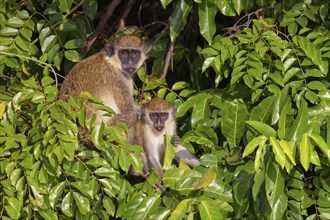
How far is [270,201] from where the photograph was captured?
405 centimetres

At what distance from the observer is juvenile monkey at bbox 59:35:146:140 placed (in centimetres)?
570

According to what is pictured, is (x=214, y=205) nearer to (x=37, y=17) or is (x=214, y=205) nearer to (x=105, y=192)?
(x=105, y=192)

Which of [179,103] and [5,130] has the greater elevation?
[5,130]

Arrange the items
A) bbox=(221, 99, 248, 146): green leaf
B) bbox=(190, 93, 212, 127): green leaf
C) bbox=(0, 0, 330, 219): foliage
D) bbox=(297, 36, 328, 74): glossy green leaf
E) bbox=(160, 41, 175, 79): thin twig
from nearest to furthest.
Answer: bbox=(0, 0, 330, 219): foliage, bbox=(221, 99, 248, 146): green leaf, bbox=(297, 36, 328, 74): glossy green leaf, bbox=(190, 93, 212, 127): green leaf, bbox=(160, 41, 175, 79): thin twig

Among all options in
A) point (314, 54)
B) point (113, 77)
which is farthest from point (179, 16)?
point (314, 54)

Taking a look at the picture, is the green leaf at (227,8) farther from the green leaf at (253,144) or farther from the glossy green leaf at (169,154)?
the green leaf at (253,144)

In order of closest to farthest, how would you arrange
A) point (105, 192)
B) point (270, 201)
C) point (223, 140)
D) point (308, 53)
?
point (270, 201) < point (105, 192) < point (308, 53) < point (223, 140)

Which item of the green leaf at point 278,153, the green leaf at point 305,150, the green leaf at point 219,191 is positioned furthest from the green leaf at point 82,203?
the green leaf at point 305,150

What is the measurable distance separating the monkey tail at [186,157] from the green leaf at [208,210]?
141 cm

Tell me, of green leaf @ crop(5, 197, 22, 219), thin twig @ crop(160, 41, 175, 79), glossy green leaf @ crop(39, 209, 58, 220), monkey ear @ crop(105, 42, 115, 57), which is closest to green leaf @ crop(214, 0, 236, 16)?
thin twig @ crop(160, 41, 175, 79)

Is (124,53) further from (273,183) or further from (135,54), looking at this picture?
(273,183)

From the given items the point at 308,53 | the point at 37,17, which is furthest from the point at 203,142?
the point at 37,17

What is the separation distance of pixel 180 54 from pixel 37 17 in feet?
4.07

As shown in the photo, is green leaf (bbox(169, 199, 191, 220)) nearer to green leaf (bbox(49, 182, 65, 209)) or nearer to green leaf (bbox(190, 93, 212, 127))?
green leaf (bbox(49, 182, 65, 209))
